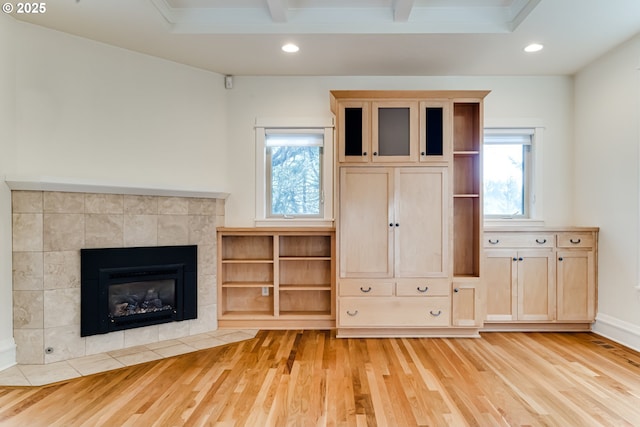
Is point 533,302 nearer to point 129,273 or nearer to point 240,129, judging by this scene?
point 240,129

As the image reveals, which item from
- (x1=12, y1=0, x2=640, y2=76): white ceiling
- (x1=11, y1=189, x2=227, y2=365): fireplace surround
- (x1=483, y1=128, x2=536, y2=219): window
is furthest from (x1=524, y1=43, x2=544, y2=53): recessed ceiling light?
(x1=11, y1=189, x2=227, y2=365): fireplace surround

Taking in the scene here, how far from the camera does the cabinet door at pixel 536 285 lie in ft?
11.3

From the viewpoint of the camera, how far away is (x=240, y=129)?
151 inches

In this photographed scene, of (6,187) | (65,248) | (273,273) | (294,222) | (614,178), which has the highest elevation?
(614,178)

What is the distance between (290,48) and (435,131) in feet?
4.90

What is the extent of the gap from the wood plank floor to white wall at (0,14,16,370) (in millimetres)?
501

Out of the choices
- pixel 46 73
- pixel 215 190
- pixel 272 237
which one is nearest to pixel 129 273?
pixel 215 190

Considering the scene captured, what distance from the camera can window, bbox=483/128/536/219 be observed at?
390 centimetres

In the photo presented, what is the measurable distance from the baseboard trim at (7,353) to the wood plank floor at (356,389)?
41 centimetres

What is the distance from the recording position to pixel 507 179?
154 inches

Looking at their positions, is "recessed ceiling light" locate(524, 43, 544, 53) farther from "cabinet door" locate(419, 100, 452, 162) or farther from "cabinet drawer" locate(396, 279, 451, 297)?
"cabinet drawer" locate(396, 279, 451, 297)

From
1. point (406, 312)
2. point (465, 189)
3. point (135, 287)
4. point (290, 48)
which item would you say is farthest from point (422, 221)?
point (135, 287)

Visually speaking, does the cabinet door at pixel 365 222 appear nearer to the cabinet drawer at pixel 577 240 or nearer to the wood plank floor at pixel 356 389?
the wood plank floor at pixel 356 389

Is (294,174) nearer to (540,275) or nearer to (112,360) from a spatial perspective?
(112,360)
